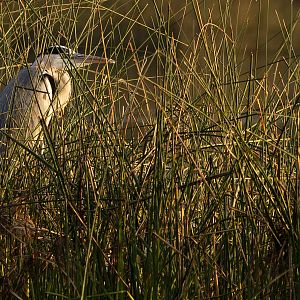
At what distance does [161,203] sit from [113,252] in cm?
16

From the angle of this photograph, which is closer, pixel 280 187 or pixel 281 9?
pixel 280 187

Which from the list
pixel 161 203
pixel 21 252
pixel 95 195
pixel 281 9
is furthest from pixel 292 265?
pixel 281 9

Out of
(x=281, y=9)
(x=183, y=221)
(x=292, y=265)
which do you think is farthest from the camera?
(x=281, y=9)

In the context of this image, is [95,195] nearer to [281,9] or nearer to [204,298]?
[204,298]

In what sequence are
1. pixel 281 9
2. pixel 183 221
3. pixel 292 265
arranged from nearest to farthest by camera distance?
pixel 292 265 < pixel 183 221 < pixel 281 9

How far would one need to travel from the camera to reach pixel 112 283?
2020mm

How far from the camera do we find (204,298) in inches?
78.3

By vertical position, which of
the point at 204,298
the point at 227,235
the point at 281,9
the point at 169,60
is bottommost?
the point at 204,298

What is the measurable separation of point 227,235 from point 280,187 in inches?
6.6

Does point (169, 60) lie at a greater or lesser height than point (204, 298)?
greater

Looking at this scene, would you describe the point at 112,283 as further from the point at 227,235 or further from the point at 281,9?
the point at 281,9

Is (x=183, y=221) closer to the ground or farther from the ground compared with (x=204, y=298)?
farther from the ground

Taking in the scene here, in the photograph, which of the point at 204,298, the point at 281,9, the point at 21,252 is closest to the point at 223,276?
the point at 204,298

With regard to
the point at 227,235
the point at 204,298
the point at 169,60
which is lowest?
the point at 204,298
